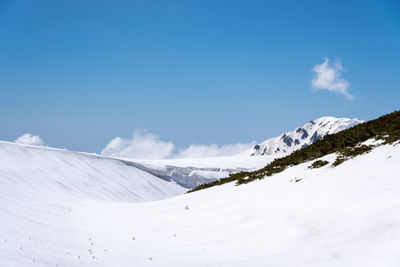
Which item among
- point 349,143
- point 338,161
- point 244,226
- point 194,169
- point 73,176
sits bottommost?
point 244,226

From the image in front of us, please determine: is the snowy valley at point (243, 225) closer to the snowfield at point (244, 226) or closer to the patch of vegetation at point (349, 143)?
the snowfield at point (244, 226)

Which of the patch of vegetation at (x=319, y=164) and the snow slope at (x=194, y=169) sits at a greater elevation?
the snow slope at (x=194, y=169)

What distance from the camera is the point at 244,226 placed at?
11.0 metres

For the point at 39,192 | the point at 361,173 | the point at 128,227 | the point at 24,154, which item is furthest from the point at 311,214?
the point at 24,154

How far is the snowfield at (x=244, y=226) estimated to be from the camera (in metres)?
7.96

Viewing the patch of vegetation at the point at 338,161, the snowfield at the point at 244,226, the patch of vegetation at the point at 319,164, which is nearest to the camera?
the snowfield at the point at 244,226

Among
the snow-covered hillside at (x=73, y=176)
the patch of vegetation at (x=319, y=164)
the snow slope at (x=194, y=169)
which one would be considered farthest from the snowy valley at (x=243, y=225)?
the snow slope at (x=194, y=169)

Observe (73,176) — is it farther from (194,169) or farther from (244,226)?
(244,226)

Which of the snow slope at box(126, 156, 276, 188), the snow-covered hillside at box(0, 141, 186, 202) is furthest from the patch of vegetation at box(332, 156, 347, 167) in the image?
the snow slope at box(126, 156, 276, 188)

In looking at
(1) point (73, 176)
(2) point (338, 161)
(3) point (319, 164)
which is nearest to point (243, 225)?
(2) point (338, 161)

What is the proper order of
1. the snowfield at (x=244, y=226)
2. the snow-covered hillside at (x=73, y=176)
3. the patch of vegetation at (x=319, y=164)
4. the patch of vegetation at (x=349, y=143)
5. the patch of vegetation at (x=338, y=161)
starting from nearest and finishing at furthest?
the snowfield at (x=244, y=226)
the patch of vegetation at (x=338, y=161)
the patch of vegetation at (x=349, y=143)
the patch of vegetation at (x=319, y=164)
the snow-covered hillside at (x=73, y=176)

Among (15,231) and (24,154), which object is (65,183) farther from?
(15,231)

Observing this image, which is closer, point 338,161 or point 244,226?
point 244,226

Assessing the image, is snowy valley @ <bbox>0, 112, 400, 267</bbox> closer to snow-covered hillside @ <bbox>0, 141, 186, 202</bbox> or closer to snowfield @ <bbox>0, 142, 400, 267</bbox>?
snowfield @ <bbox>0, 142, 400, 267</bbox>
